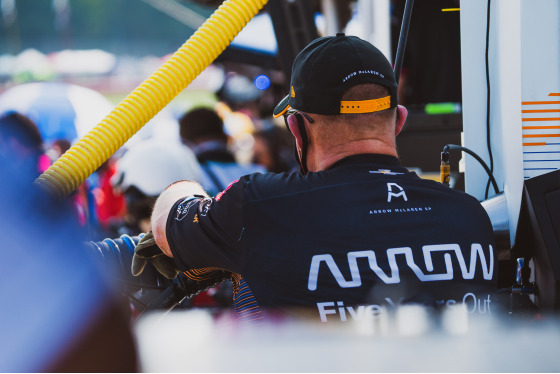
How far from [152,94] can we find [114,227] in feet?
8.98

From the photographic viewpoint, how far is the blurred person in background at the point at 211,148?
174 inches

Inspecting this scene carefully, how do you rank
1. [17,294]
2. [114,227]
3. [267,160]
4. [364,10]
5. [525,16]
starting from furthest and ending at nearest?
[267,160] < [114,227] < [364,10] < [525,16] < [17,294]

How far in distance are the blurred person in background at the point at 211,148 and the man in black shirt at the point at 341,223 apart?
7.85 ft

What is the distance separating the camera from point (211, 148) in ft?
15.4

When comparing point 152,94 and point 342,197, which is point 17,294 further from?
point 152,94

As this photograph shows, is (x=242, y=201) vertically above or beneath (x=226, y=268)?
above

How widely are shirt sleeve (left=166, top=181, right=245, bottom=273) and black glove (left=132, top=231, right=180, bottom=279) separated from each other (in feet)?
0.35

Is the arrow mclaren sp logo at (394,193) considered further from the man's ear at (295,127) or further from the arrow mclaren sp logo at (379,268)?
the man's ear at (295,127)

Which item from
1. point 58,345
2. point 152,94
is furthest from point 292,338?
point 152,94

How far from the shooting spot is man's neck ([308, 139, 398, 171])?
1.76 meters

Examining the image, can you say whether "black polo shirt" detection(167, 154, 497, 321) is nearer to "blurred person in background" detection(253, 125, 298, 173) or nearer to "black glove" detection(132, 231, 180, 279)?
"black glove" detection(132, 231, 180, 279)

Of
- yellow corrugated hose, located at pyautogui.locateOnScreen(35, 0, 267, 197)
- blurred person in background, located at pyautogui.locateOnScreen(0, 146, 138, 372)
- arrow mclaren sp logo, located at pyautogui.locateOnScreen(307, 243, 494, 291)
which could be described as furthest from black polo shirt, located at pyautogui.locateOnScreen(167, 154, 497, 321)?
blurred person in background, located at pyautogui.locateOnScreen(0, 146, 138, 372)

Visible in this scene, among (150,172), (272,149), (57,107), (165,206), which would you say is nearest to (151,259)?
(165,206)

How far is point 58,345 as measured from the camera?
0.62 meters
